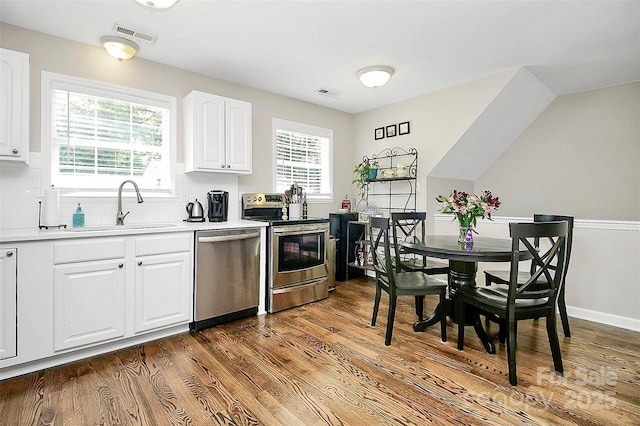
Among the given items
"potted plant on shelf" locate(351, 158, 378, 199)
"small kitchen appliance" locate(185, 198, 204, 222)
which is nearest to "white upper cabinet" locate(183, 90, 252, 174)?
"small kitchen appliance" locate(185, 198, 204, 222)

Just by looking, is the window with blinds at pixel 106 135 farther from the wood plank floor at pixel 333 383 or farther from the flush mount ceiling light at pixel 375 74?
the flush mount ceiling light at pixel 375 74

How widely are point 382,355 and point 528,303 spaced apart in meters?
1.07

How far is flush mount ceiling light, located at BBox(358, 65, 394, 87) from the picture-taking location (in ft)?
11.4

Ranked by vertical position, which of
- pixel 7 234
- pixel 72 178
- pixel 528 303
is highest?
pixel 72 178

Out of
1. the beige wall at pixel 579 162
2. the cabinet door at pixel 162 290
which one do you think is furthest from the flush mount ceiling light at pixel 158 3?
the beige wall at pixel 579 162

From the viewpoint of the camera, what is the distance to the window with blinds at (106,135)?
2.88 metres

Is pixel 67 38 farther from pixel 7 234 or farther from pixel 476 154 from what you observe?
pixel 476 154

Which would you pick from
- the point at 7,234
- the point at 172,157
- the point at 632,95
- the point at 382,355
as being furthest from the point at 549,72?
the point at 7,234

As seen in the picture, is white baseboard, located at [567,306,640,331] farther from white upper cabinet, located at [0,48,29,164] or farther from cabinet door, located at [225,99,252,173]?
white upper cabinet, located at [0,48,29,164]

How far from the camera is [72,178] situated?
294 centimetres

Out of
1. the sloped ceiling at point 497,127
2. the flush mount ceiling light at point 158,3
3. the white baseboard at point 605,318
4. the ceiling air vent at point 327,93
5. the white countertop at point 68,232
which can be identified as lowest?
the white baseboard at point 605,318

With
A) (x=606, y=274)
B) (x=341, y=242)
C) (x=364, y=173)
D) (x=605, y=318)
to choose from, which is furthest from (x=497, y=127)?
(x=341, y=242)

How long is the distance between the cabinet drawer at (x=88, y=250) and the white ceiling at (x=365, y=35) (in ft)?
5.69

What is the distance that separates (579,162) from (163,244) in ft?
17.1
